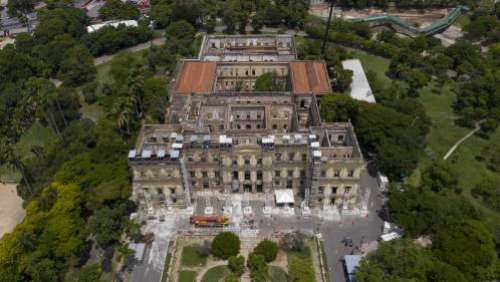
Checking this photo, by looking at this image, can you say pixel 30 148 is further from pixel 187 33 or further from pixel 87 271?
pixel 187 33

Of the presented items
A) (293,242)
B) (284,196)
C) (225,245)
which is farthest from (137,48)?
(293,242)

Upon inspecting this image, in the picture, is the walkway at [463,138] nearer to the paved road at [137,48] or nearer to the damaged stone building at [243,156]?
the damaged stone building at [243,156]

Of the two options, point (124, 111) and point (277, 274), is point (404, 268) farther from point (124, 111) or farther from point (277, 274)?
point (124, 111)

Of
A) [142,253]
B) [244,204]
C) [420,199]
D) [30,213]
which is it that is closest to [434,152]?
[420,199]

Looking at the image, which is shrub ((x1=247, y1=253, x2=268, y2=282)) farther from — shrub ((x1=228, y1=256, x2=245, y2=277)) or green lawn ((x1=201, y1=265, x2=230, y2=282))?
green lawn ((x1=201, y1=265, x2=230, y2=282))

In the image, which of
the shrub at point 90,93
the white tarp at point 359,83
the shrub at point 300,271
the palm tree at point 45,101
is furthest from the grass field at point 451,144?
the shrub at point 90,93
